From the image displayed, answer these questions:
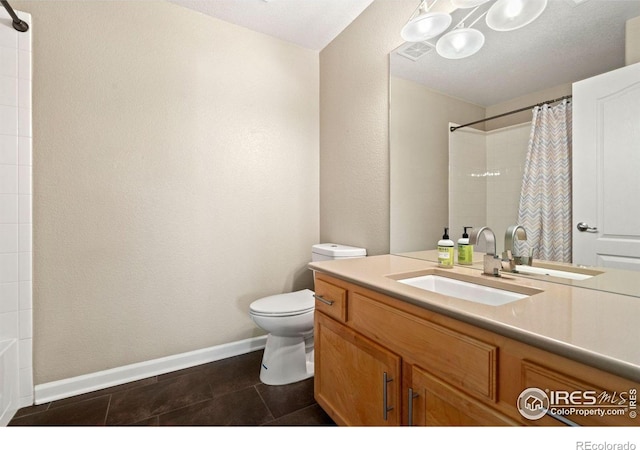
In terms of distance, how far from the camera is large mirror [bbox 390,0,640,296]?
104 centimetres

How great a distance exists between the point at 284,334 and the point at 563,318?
139 cm

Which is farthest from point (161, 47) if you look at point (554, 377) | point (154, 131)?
point (554, 377)

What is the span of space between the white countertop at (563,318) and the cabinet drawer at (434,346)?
6 cm

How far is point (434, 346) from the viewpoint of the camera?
83 cm

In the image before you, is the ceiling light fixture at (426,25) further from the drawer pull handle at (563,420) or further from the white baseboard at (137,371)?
the white baseboard at (137,371)

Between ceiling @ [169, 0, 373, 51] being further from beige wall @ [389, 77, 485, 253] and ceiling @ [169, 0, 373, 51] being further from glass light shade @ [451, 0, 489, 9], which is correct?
glass light shade @ [451, 0, 489, 9]

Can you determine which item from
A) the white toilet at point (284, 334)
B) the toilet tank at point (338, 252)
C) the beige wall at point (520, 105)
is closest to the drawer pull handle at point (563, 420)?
the beige wall at point (520, 105)

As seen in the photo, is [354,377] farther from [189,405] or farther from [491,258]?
[189,405]

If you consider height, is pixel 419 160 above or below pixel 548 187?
above

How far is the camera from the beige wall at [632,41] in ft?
2.98

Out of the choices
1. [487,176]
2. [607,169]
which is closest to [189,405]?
[487,176]

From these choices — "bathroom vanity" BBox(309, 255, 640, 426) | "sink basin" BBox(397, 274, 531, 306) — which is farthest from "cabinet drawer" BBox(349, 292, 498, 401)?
"sink basin" BBox(397, 274, 531, 306)

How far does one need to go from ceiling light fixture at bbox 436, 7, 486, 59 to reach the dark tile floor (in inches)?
77.1

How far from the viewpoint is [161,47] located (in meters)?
1.85
